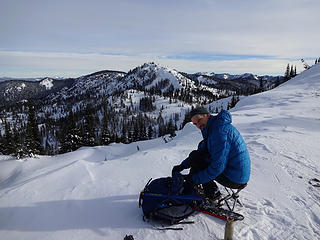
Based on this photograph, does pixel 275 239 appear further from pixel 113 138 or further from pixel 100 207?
pixel 113 138

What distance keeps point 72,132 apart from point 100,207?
121 ft

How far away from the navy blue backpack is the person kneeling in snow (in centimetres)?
27

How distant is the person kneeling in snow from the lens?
352 cm

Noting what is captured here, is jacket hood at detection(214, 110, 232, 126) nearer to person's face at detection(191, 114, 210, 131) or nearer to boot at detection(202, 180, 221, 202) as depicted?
person's face at detection(191, 114, 210, 131)

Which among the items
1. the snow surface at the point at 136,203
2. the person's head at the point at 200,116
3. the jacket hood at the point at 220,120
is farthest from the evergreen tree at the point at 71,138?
the jacket hood at the point at 220,120

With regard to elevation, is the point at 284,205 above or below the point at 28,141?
above

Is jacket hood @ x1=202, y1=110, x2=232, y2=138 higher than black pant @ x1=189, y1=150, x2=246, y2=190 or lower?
higher

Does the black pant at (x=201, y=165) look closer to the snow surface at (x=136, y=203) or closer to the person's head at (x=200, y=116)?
the snow surface at (x=136, y=203)

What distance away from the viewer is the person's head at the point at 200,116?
3756 millimetres

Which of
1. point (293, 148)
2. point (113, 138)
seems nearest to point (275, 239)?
point (293, 148)

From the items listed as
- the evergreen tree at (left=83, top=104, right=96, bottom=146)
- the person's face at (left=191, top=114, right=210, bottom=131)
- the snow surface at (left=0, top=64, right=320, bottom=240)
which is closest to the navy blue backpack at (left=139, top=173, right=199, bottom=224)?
the snow surface at (left=0, top=64, right=320, bottom=240)

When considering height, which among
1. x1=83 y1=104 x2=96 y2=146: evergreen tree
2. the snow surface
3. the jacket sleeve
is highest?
the jacket sleeve

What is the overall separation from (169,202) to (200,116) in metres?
2.06

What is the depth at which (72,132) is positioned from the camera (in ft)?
122
